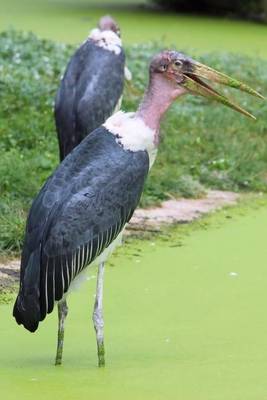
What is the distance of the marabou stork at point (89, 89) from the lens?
741 centimetres

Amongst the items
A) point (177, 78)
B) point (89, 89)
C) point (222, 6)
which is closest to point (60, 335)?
point (177, 78)

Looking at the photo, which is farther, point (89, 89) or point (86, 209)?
point (89, 89)

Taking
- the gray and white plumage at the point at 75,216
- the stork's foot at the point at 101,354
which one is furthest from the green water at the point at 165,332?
the gray and white plumage at the point at 75,216

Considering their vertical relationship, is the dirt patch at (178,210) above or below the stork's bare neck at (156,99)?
below

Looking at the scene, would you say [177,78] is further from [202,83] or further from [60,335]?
[60,335]

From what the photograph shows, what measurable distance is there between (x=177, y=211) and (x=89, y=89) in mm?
888

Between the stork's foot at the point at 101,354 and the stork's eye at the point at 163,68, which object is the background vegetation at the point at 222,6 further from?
the stork's foot at the point at 101,354

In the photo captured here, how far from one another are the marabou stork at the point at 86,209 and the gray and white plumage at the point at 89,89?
206 cm

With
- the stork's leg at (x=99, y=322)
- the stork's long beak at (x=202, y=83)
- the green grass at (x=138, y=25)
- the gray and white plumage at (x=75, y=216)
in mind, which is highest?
the stork's long beak at (x=202, y=83)

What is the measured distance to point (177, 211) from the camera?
25.7 ft

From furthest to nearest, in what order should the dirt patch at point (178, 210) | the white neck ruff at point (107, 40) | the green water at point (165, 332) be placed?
1. the white neck ruff at point (107, 40)
2. the dirt patch at point (178, 210)
3. the green water at point (165, 332)

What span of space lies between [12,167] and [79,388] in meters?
3.10

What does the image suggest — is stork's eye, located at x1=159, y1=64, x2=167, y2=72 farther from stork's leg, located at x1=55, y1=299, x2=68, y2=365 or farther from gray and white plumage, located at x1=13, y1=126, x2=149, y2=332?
stork's leg, located at x1=55, y1=299, x2=68, y2=365

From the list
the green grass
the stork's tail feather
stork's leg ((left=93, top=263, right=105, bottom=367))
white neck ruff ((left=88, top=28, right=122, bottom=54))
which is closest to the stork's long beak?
stork's leg ((left=93, top=263, right=105, bottom=367))
